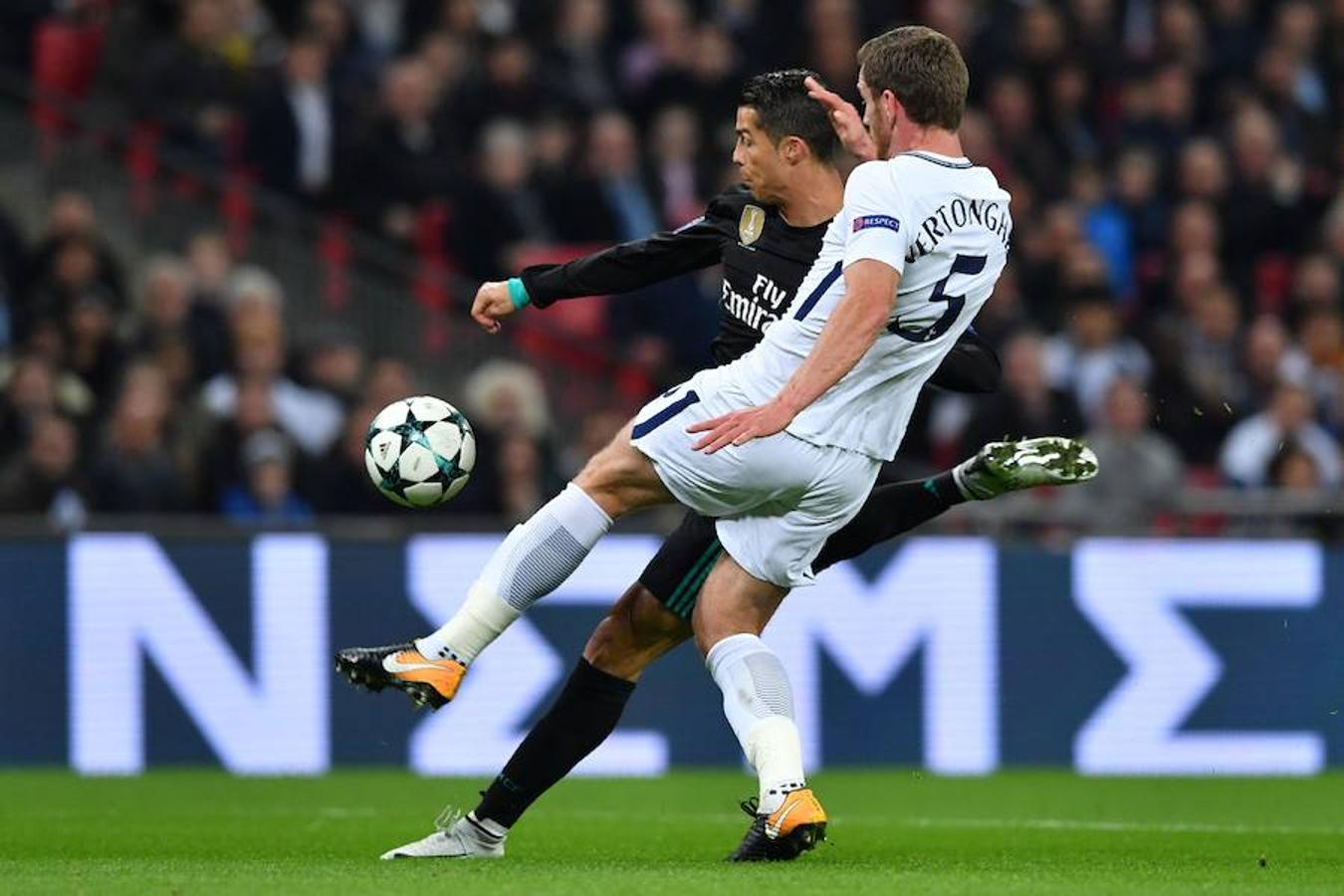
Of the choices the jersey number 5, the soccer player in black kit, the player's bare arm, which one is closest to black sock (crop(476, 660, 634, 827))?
the soccer player in black kit

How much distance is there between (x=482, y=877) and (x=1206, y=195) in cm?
1024

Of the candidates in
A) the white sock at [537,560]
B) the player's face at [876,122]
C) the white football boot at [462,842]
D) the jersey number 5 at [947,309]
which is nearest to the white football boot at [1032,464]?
the jersey number 5 at [947,309]

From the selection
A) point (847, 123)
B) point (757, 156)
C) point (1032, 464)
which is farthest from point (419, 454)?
point (1032, 464)

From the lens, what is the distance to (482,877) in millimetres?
6309

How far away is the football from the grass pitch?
3.36 feet

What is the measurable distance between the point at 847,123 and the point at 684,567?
1.30 meters

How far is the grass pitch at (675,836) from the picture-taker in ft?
20.6

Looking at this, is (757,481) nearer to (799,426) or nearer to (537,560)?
(799,426)

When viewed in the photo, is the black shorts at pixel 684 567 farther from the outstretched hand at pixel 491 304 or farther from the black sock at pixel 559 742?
the outstretched hand at pixel 491 304

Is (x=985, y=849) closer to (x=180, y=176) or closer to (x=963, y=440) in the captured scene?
(x=963, y=440)

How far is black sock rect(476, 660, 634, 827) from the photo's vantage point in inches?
280

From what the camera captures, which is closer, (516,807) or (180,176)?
(516,807)

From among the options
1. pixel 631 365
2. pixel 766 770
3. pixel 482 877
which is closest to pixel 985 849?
pixel 766 770

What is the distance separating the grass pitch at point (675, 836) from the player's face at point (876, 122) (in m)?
1.89
